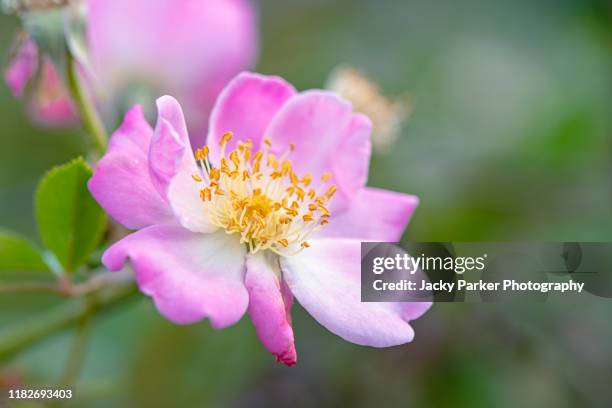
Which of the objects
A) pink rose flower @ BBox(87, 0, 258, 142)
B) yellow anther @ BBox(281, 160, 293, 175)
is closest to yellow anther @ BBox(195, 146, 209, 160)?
yellow anther @ BBox(281, 160, 293, 175)

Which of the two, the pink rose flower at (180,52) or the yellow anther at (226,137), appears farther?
the pink rose flower at (180,52)

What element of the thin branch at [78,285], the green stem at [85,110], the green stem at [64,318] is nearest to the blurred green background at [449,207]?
the green stem at [64,318]

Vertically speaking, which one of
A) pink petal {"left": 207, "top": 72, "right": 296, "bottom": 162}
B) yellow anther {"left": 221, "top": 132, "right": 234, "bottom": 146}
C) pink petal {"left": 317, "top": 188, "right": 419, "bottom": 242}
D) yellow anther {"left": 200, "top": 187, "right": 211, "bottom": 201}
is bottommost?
pink petal {"left": 317, "top": 188, "right": 419, "bottom": 242}

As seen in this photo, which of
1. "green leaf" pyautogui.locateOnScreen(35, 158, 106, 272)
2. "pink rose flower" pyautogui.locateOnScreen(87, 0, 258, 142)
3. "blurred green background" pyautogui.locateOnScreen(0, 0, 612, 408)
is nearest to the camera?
"green leaf" pyautogui.locateOnScreen(35, 158, 106, 272)

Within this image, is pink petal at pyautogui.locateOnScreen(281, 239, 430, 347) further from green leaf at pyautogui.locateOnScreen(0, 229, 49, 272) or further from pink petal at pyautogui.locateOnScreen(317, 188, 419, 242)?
green leaf at pyautogui.locateOnScreen(0, 229, 49, 272)

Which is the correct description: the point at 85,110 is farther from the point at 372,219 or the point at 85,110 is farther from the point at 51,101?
the point at 372,219

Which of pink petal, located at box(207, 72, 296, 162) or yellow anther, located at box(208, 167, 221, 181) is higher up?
pink petal, located at box(207, 72, 296, 162)

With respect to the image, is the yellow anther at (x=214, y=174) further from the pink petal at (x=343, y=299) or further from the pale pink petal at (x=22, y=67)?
the pale pink petal at (x=22, y=67)
